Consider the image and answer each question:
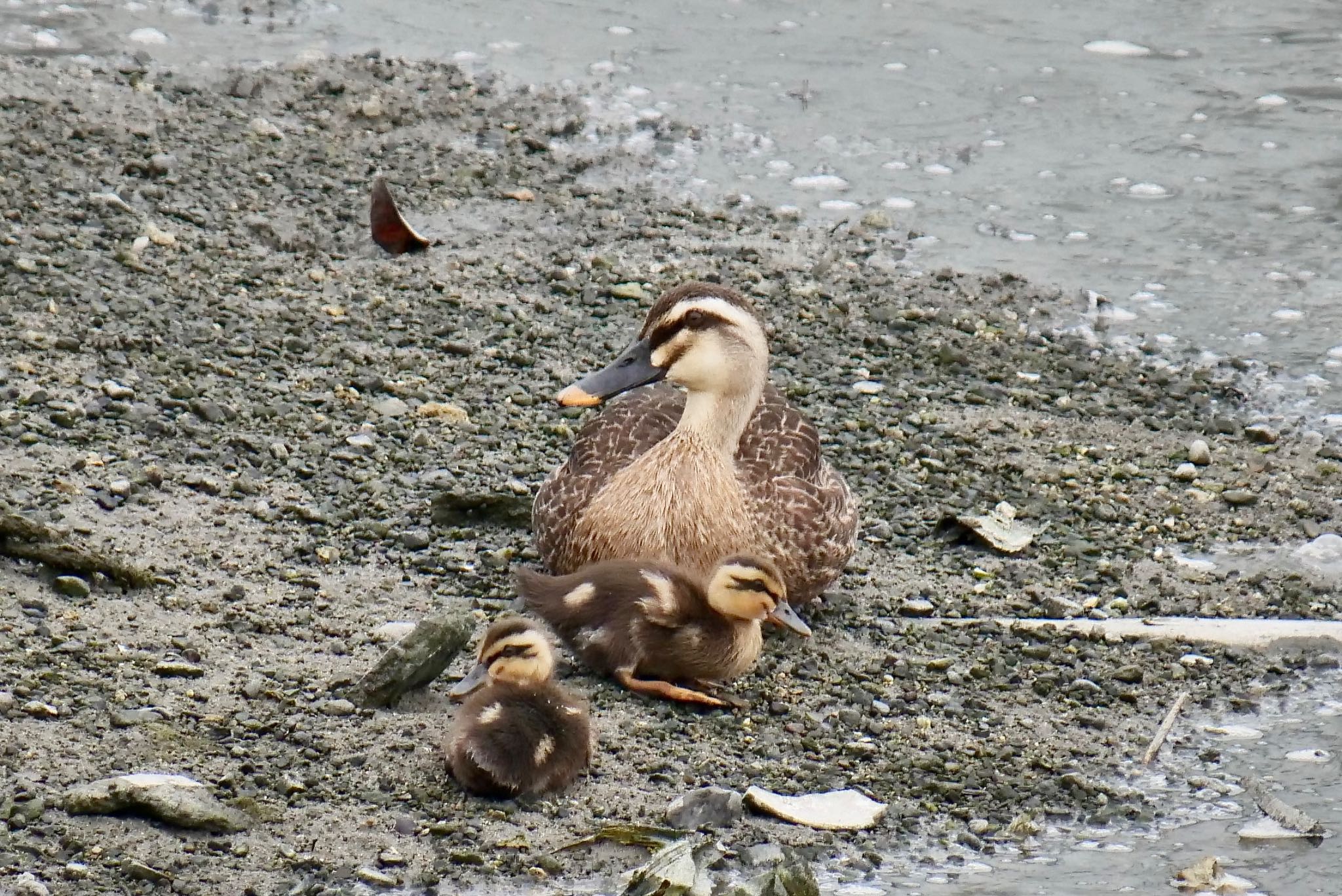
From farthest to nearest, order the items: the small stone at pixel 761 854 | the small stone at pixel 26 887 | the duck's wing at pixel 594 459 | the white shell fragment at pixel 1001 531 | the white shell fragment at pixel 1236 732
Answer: the white shell fragment at pixel 1001 531
the duck's wing at pixel 594 459
the white shell fragment at pixel 1236 732
the small stone at pixel 761 854
the small stone at pixel 26 887

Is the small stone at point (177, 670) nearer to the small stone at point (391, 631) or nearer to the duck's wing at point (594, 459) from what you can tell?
the small stone at point (391, 631)

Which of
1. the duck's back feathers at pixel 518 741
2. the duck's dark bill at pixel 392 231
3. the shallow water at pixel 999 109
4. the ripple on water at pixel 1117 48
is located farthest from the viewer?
the ripple on water at pixel 1117 48

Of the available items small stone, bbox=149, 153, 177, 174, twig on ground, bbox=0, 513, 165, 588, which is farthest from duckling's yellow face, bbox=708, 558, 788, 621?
small stone, bbox=149, 153, 177, 174

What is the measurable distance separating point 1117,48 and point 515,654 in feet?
29.7

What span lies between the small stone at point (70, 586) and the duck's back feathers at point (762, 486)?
1.52 m

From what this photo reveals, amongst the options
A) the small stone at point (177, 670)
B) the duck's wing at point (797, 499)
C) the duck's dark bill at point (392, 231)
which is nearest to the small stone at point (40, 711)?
the small stone at point (177, 670)

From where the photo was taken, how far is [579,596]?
5418 millimetres

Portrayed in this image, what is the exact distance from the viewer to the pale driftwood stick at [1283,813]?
471cm

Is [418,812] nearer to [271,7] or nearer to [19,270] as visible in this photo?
[19,270]

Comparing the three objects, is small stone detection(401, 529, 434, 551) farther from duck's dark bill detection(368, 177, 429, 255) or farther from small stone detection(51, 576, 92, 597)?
duck's dark bill detection(368, 177, 429, 255)

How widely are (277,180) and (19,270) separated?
6.05 feet

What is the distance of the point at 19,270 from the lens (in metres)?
7.64

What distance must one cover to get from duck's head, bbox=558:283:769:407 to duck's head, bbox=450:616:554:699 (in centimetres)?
137

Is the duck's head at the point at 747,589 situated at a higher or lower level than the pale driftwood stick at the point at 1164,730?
higher
